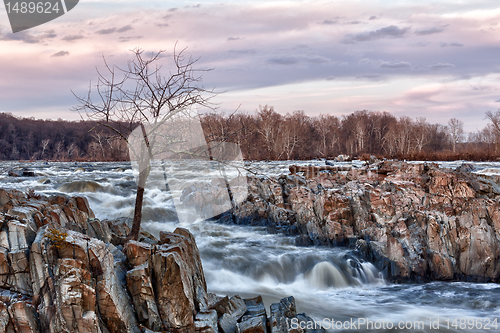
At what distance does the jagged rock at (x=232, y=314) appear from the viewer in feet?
20.1

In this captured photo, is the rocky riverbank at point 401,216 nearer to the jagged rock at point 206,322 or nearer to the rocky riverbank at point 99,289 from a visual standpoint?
the rocky riverbank at point 99,289

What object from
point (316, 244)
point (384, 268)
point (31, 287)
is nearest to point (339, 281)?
point (384, 268)

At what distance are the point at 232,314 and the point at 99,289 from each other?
2470 mm

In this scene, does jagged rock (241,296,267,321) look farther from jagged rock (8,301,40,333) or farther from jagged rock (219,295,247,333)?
jagged rock (8,301,40,333)

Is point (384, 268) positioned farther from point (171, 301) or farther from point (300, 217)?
point (171, 301)

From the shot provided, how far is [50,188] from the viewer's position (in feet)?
68.8

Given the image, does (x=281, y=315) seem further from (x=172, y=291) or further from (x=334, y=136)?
(x=334, y=136)

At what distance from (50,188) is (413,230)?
19.7 meters

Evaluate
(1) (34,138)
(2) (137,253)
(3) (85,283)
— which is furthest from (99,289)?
(1) (34,138)

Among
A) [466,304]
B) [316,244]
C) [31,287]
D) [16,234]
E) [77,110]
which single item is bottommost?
[466,304]

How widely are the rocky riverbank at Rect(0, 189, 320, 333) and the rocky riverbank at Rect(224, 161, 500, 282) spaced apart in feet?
12.0

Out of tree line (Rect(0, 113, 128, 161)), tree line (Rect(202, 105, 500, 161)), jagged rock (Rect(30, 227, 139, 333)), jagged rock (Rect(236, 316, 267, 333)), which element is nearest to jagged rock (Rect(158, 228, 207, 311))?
jagged rock (Rect(236, 316, 267, 333))

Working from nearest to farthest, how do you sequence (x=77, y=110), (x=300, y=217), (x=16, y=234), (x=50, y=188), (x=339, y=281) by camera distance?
(x=16, y=234)
(x=77, y=110)
(x=339, y=281)
(x=300, y=217)
(x=50, y=188)

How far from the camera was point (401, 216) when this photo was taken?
13.8 m
